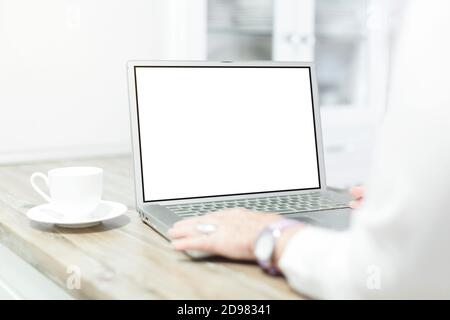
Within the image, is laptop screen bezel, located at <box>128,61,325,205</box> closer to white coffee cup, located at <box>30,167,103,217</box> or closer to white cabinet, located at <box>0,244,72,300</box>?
white coffee cup, located at <box>30,167,103,217</box>

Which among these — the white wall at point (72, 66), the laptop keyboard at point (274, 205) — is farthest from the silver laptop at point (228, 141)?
the white wall at point (72, 66)

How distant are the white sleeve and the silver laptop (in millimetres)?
311

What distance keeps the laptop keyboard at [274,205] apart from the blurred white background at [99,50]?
81cm

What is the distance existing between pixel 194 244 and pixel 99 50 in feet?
3.61

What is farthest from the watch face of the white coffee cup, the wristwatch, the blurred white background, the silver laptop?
the blurred white background

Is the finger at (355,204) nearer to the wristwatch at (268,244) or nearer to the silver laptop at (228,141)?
the silver laptop at (228,141)

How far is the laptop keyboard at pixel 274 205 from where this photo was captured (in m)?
1.00

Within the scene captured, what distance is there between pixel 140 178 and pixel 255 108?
26 centimetres

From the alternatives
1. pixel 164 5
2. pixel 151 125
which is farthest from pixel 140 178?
pixel 164 5

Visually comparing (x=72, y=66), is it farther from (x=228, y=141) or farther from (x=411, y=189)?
(x=411, y=189)

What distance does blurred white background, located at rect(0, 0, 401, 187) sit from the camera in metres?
1.64

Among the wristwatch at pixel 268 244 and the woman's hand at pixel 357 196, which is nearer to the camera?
the wristwatch at pixel 268 244

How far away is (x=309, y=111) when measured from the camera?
1162 millimetres

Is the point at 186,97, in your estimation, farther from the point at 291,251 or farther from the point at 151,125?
the point at 291,251
